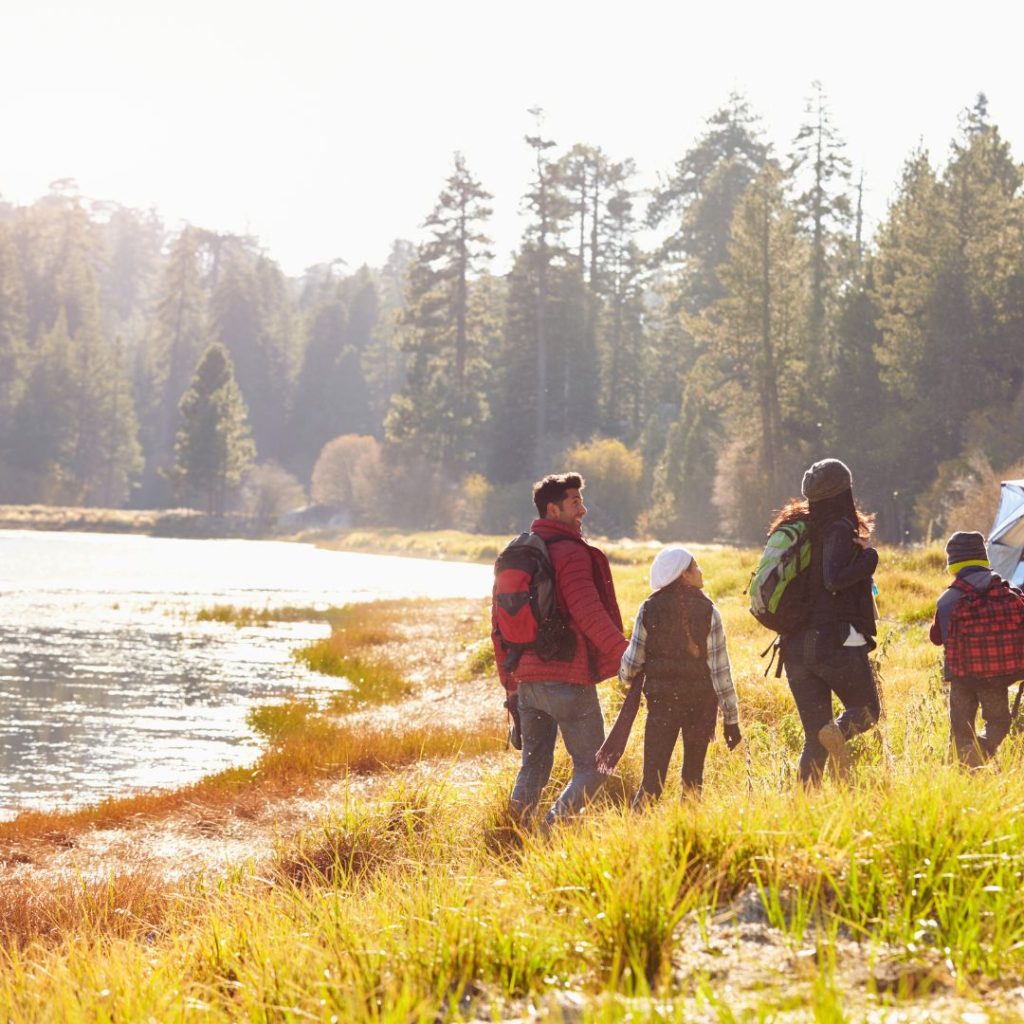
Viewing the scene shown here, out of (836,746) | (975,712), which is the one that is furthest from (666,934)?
(975,712)

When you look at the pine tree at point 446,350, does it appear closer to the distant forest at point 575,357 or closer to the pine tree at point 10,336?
the distant forest at point 575,357

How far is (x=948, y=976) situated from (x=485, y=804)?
4.49m

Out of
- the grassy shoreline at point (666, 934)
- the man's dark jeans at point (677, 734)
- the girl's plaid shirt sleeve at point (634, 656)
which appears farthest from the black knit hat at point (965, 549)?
the girl's plaid shirt sleeve at point (634, 656)

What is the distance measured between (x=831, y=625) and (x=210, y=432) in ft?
250

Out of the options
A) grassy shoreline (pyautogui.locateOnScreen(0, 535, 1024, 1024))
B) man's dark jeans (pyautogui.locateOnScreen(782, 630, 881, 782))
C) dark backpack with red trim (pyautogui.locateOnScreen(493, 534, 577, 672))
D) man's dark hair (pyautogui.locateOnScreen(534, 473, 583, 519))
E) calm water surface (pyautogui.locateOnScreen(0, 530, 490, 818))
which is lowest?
calm water surface (pyautogui.locateOnScreen(0, 530, 490, 818))

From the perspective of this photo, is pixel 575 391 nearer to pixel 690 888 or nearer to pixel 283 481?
pixel 283 481

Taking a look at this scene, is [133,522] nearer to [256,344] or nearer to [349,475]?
[349,475]

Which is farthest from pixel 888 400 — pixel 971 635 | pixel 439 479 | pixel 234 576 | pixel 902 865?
pixel 902 865

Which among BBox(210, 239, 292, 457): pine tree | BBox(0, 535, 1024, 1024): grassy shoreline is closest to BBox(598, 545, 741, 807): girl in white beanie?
BBox(0, 535, 1024, 1024): grassy shoreline

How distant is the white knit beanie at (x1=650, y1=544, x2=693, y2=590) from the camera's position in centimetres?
623

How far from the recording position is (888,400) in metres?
42.9

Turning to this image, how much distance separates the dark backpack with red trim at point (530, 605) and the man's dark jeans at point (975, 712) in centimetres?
225

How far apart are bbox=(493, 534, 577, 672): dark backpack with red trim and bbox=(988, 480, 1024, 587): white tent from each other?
4327 mm

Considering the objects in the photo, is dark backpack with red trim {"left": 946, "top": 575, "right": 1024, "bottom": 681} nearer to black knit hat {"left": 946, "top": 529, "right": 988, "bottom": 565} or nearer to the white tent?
black knit hat {"left": 946, "top": 529, "right": 988, "bottom": 565}
